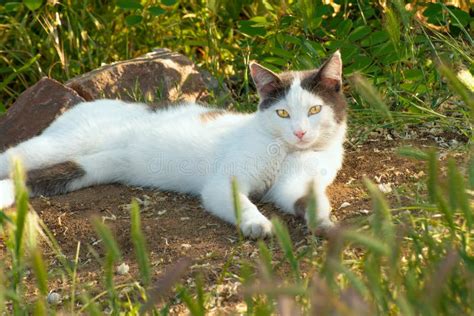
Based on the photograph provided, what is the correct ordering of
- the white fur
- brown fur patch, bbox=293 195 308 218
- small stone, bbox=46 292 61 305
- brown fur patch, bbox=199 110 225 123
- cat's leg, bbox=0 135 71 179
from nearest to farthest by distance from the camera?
small stone, bbox=46 292 61 305
brown fur patch, bbox=293 195 308 218
the white fur
cat's leg, bbox=0 135 71 179
brown fur patch, bbox=199 110 225 123

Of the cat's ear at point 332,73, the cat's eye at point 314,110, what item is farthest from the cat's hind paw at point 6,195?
the cat's ear at point 332,73

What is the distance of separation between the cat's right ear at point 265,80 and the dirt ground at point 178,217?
0.60 metres

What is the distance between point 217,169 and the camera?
4062mm

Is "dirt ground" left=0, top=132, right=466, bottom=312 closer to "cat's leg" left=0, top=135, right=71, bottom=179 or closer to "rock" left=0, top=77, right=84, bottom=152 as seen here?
"cat's leg" left=0, top=135, right=71, bottom=179

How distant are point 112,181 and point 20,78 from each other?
7.91 feet

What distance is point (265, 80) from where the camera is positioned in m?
4.01

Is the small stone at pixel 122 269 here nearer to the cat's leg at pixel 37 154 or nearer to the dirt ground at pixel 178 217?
the dirt ground at pixel 178 217

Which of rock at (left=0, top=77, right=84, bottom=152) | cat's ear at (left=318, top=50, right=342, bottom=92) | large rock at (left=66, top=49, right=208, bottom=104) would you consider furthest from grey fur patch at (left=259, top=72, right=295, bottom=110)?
rock at (left=0, top=77, right=84, bottom=152)

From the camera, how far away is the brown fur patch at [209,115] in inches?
174

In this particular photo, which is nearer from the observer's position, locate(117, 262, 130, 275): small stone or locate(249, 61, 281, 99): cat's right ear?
locate(117, 262, 130, 275): small stone

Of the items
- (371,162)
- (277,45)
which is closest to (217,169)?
(371,162)

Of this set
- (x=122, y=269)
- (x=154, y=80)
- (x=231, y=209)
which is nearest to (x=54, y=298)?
(x=122, y=269)

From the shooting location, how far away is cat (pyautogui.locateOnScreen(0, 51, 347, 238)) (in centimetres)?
385

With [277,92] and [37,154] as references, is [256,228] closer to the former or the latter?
[277,92]
